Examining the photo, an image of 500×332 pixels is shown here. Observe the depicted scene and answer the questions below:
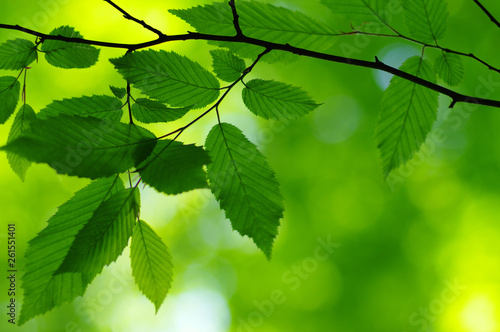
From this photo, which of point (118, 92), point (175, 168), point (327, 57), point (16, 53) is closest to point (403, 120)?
point (327, 57)

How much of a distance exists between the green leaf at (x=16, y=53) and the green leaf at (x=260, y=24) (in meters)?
0.32

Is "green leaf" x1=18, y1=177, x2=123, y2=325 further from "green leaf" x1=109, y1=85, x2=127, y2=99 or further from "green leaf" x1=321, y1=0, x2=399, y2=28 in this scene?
"green leaf" x1=321, y1=0, x2=399, y2=28

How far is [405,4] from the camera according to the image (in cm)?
75

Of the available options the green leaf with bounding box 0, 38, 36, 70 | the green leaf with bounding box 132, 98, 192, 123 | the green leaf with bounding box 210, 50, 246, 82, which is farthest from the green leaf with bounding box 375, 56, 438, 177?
the green leaf with bounding box 0, 38, 36, 70

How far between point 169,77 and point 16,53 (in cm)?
34

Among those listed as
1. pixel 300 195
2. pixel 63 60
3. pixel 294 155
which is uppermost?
pixel 294 155

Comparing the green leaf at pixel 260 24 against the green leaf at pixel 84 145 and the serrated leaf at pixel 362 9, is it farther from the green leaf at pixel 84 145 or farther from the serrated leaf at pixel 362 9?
the green leaf at pixel 84 145

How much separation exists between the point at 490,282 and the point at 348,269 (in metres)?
1.88

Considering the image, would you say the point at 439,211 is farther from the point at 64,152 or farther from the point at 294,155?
the point at 64,152

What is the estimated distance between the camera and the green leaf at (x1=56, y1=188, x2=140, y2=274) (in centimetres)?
57

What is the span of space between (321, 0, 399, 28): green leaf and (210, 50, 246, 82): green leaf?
19 cm

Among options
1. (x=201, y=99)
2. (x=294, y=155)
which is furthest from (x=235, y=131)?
(x=294, y=155)

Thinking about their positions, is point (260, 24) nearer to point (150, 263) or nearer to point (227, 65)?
point (227, 65)

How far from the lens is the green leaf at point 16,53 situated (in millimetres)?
783
